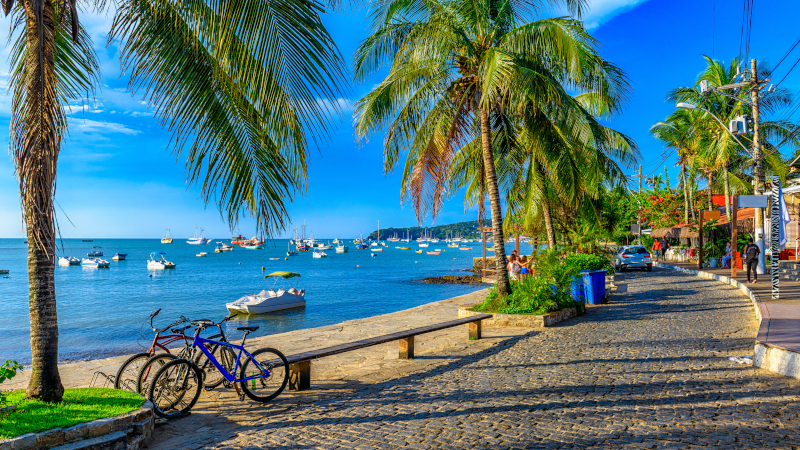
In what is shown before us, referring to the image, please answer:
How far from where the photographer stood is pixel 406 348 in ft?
27.4

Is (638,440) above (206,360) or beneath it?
beneath

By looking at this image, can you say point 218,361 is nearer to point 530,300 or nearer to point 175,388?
point 175,388

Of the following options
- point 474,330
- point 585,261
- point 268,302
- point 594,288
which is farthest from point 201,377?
point 268,302

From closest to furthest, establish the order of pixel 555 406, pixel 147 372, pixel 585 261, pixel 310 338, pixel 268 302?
pixel 555 406 → pixel 147 372 → pixel 310 338 → pixel 585 261 → pixel 268 302

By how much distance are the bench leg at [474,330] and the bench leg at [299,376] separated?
4405mm

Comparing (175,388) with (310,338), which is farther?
(310,338)

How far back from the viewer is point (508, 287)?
12.4 metres

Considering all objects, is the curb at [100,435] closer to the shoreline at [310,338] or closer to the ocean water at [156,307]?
the shoreline at [310,338]

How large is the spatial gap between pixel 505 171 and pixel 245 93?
14.8 metres

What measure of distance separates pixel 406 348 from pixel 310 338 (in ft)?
13.2

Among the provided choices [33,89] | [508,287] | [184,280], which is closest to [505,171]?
[508,287]

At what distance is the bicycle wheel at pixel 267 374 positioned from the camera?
582 centimetres

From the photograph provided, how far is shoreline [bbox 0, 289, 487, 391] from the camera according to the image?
7781 mm

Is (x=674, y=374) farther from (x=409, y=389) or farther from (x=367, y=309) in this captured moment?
(x=367, y=309)
